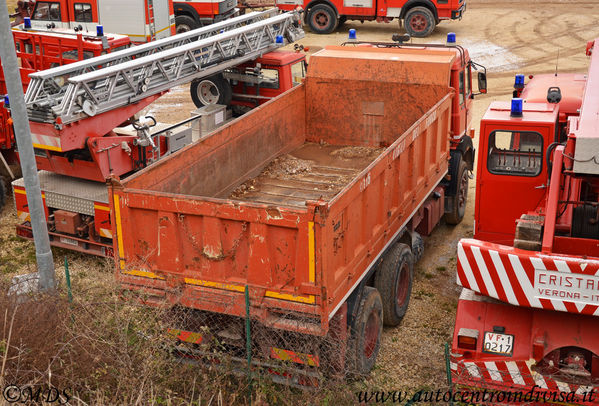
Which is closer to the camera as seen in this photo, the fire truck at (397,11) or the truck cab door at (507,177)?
the truck cab door at (507,177)

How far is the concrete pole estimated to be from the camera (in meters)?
6.64

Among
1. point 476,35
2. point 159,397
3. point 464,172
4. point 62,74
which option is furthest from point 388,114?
point 476,35

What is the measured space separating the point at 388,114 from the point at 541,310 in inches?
187

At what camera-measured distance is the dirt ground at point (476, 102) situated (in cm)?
769

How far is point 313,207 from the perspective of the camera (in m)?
5.89

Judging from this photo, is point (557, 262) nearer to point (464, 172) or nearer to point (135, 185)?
point (135, 185)

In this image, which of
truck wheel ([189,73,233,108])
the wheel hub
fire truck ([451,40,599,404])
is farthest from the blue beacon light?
the wheel hub

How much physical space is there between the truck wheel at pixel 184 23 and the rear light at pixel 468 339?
63.2 feet

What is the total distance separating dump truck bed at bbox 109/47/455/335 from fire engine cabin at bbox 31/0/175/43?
32.8ft

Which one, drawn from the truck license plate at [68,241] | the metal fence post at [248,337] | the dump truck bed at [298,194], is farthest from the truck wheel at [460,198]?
the truck license plate at [68,241]

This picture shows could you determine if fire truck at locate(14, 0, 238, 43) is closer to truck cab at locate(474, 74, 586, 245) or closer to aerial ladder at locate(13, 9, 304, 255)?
aerial ladder at locate(13, 9, 304, 255)

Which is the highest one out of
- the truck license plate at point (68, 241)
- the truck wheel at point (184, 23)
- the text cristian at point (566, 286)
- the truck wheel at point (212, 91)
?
the truck wheel at point (184, 23)

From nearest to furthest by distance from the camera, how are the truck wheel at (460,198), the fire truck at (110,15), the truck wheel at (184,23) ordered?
the truck wheel at (460,198) < the fire truck at (110,15) < the truck wheel at (184,23)

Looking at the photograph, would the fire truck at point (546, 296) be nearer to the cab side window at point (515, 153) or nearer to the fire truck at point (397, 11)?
the cab side window at point (515, 153)
